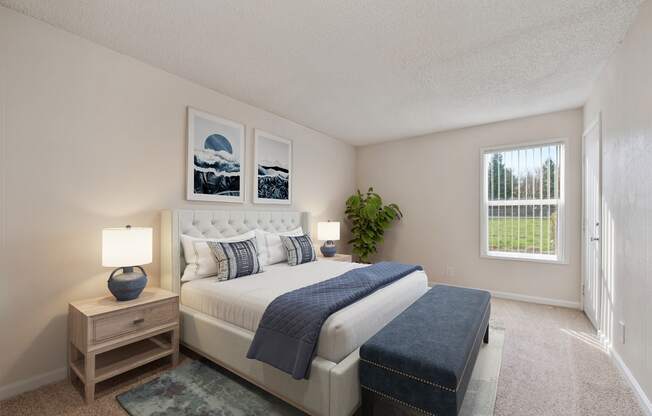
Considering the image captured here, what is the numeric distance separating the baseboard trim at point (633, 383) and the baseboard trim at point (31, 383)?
3843 mm

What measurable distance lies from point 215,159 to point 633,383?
12.6 feet

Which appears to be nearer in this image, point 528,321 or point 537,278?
point 528,321

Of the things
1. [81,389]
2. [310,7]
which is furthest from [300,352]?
[310,7]

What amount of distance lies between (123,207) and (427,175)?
162 inches

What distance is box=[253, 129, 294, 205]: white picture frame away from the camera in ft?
11.8

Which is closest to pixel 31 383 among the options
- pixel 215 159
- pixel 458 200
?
pixel 215 159

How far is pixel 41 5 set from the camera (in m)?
1.89

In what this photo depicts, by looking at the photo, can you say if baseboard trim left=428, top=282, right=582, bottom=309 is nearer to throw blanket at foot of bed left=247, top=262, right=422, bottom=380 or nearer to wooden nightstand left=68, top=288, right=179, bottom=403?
throw blanket at foot of bed left=247, top=262, right=422, bottom=380

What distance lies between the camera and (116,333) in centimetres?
196

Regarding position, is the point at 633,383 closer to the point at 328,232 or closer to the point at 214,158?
the point at 328,232

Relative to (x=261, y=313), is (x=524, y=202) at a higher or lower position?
higher

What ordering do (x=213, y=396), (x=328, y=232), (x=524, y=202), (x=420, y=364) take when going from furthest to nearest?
(x=328, y=232)
(x=524, y=202)
(x=213, y=396)
(x=420, y=364)

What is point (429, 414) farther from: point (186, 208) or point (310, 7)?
point (186, 208)

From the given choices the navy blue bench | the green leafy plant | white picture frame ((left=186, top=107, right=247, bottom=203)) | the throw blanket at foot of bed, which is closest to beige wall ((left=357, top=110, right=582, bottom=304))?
the green leafy plant
